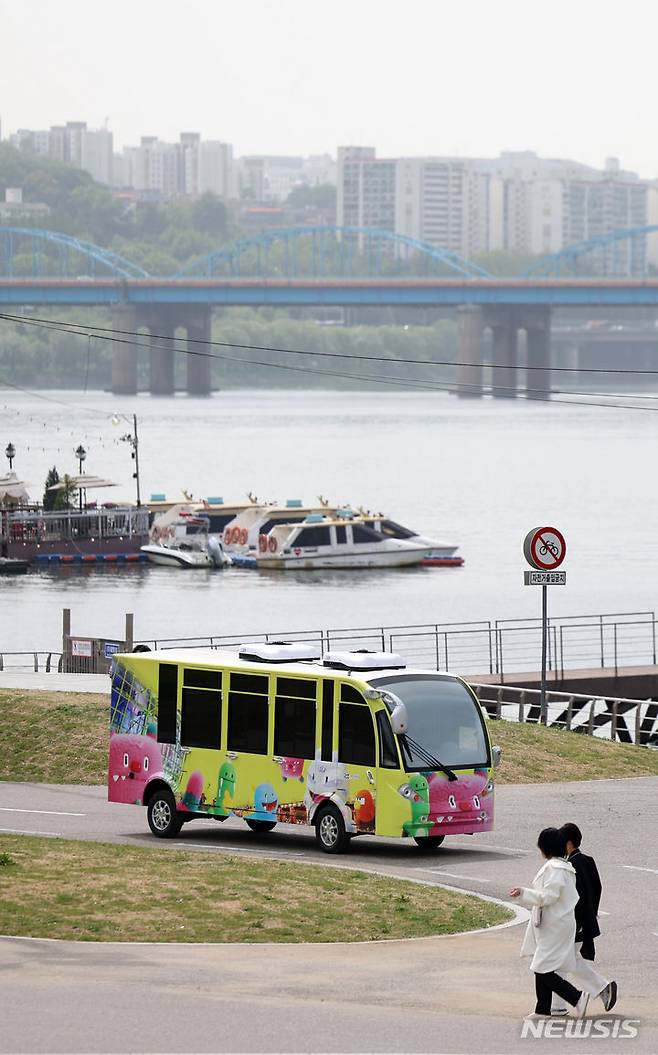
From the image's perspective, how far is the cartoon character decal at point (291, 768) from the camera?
20.2 meters

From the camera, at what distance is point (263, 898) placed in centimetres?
1641

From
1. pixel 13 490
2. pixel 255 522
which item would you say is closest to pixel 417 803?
pixel 255 522

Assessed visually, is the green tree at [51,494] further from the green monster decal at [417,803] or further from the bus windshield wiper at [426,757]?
the green monster decal at [417,803]

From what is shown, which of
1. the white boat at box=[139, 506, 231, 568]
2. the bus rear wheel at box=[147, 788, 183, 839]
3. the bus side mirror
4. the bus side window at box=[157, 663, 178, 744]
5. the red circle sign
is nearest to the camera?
the bus side mirror

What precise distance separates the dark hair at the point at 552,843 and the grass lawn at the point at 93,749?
41.8 feet

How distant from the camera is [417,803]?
1961 centimetres

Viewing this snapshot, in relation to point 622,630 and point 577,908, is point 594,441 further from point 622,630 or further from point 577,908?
point 577,908

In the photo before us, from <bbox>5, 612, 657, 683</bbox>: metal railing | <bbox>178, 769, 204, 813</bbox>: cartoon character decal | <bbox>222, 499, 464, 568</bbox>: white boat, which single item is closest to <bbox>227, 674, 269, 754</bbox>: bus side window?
<bbox>178, 769, 204, 813</bbox>: cartoon character decal

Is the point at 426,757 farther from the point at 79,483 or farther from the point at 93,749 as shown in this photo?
the point at 79,483

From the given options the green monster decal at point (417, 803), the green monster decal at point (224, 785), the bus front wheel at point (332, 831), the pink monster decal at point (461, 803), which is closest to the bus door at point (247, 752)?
the green monster decal at point (224, 785)

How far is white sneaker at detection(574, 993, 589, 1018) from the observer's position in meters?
12.6

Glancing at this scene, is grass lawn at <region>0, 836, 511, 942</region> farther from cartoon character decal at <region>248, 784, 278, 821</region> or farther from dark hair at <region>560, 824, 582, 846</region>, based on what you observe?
dark hair at <region>560, 824, 582, 846</region>

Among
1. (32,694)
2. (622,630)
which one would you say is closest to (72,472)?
(622,630)

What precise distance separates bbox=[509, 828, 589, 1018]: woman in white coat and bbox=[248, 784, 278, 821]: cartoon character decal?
26.0 ft
